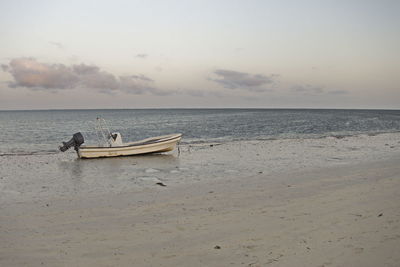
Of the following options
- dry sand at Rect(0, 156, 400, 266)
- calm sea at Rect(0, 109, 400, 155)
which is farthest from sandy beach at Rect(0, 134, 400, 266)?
calm sea at Rect(0, 109, 400, 155)

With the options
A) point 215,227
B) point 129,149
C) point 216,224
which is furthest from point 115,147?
point 215,227

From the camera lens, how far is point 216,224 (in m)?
7.33

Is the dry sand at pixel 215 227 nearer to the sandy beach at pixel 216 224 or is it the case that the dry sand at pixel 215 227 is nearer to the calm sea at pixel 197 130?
the sandy beach at pixel 216 224

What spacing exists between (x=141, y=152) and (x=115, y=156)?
1.73 metres

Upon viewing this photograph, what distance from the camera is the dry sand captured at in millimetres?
5543

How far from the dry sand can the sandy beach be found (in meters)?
0.02

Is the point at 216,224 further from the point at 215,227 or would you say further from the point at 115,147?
the point at 115,147

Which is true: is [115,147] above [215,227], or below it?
above

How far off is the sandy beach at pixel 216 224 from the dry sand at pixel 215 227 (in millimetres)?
19

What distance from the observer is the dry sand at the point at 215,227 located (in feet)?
18.2

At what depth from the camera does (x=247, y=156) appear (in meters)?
20.5

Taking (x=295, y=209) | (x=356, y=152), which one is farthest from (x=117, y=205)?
(x=356, y=152)

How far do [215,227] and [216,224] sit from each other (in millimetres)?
217

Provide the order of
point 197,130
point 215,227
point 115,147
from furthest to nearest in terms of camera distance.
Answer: point 197,130 → point 115,147 → point 215,227
